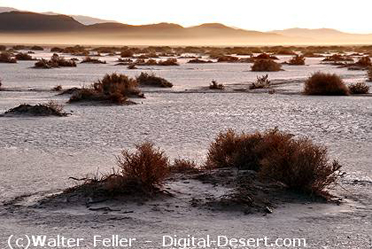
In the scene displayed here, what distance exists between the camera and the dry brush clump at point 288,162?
27.5ft

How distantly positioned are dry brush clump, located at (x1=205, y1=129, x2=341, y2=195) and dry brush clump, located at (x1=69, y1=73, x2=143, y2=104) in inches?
440

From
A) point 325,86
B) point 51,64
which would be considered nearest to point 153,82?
point 325,86

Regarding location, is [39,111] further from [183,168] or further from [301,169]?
[301,169]

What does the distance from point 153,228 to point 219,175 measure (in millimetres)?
2374

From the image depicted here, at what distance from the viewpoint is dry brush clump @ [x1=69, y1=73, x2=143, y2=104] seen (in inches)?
813

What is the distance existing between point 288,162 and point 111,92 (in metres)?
13.7

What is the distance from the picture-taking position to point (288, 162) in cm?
852

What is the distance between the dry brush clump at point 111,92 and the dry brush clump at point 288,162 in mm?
11184

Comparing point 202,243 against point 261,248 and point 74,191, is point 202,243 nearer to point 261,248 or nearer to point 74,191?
point 261,248

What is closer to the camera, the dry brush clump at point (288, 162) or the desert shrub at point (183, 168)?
the dry brush clump at point (288, 162)

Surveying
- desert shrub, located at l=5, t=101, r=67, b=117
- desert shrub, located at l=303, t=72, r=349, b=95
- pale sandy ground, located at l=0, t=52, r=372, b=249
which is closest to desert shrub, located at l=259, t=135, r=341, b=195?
pale sandy ground, located at l=0, t=52, r=372, b=249

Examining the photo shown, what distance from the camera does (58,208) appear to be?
779 centimetres

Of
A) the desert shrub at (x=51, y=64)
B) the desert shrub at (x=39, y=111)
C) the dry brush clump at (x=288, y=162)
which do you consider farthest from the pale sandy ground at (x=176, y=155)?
the desert shrub at (x=51, y=64)

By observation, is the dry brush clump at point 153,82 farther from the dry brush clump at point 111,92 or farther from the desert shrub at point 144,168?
the desert shrub at point 144,168
